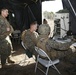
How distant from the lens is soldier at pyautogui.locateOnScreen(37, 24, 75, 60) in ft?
12.5

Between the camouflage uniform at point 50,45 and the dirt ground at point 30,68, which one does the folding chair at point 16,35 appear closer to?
the dirt ground at point 30,68

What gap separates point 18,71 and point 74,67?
1352mm

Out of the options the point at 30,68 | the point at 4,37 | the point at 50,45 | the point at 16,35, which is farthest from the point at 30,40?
the point at 16,35

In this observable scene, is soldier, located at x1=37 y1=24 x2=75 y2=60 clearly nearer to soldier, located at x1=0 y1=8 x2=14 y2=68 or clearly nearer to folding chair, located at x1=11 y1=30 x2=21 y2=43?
soldier, located at x1=0 y1=8 x2=14 y2=68

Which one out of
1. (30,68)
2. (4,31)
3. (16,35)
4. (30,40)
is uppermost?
(4,31)

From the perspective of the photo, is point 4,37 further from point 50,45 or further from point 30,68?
point 50,45

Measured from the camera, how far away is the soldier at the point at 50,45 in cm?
381

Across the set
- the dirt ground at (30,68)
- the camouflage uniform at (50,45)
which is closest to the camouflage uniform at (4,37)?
the dirt ground at (30,68)

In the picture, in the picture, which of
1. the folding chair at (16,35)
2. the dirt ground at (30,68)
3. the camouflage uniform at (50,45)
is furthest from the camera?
the folding chair at (16,35)

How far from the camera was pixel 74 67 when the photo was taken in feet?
15.1

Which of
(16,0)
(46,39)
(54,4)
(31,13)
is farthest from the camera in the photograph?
(54,4)

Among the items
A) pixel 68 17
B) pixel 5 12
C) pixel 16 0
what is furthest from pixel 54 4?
pixel 5 12

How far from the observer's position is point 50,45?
3826 mm

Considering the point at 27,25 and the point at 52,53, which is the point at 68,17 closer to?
the point at 27,25
